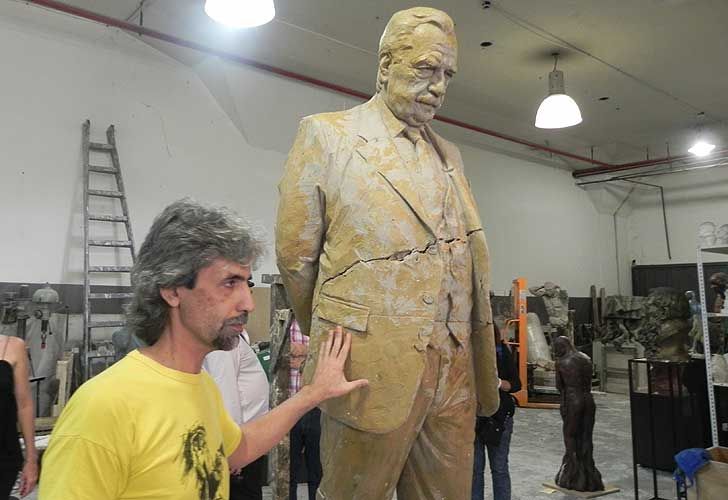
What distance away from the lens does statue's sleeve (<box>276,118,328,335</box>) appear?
173 cm

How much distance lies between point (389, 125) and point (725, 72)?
7.38 meters

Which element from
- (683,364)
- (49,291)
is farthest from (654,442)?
(49,291)

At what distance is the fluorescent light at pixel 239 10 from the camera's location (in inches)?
145

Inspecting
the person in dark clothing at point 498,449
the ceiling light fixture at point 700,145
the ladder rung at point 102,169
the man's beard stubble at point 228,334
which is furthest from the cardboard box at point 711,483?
the ceiling light fixture at point 700,145

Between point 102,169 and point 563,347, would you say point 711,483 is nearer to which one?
point 563,347

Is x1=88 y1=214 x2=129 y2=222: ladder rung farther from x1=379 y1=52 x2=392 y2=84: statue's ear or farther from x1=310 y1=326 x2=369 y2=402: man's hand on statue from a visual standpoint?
x1=310 y1=326 x2=369 y2=402: man's hand on statue

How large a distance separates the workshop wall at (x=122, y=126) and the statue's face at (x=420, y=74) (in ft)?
8.21

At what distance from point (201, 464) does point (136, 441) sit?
16cm

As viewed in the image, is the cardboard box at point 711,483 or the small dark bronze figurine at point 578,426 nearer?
the cardboard box at point 711,483

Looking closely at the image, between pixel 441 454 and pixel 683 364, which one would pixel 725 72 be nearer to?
pixel 683 364

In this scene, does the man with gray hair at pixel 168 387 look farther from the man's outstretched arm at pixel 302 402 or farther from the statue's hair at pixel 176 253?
the man's outstretched arm at pixel 302 402

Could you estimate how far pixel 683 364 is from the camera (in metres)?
4.79

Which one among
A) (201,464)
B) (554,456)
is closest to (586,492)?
(554,456)

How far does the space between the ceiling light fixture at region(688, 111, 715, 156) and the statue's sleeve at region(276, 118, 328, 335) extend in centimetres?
838
